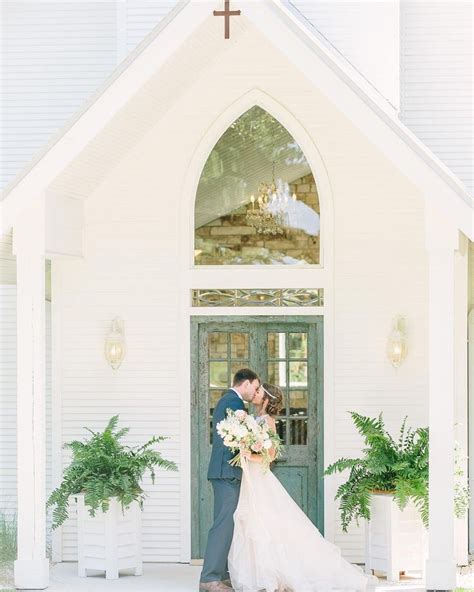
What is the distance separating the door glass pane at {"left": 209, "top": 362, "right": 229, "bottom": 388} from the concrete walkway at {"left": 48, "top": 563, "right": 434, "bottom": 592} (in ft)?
5.77

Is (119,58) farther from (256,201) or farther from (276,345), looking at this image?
(276,345)

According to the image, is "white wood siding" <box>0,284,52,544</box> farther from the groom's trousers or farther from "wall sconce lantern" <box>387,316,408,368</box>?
"wall sconce lantern" <box>387,316,408,368</box>

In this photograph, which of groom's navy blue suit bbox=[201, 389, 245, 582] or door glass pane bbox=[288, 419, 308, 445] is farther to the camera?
door glass pane bbox=[288, 419, 308, 445]

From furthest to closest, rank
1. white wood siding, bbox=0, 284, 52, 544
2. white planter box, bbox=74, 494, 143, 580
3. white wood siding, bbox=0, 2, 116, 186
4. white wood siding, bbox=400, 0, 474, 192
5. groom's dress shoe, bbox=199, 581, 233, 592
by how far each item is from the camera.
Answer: white wood siding, bbox=0, 2, 116, 186
white wood siding, bbox=400, 0, 474, 192
white wood siding, bbox=0, 284, 52, 544
white planter box, bbox=74, 494, 143, 580
groom's dress shoe, bbox=199, 581, 233, 592

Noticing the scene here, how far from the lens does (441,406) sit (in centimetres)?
932

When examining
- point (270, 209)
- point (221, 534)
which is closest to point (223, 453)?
point (221, 534)

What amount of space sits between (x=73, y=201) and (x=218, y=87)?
71.0 inches

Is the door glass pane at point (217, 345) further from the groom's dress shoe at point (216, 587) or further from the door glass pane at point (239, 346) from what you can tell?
the groom's dress shoe at point (216, 587)

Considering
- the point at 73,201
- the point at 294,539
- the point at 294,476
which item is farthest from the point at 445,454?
the point at 73,201

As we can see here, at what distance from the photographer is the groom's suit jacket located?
9734mm

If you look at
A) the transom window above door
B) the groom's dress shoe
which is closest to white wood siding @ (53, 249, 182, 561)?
the transom window above door

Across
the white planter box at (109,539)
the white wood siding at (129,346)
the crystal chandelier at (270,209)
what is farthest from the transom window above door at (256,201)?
the white planter box at (109,539)

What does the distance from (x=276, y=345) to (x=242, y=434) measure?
205cm

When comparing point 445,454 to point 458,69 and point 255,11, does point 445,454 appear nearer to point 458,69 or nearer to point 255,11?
point 255,11
